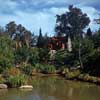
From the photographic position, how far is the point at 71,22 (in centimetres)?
7200

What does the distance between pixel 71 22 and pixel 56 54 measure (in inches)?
805

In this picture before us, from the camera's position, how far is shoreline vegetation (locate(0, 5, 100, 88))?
99.6 feet

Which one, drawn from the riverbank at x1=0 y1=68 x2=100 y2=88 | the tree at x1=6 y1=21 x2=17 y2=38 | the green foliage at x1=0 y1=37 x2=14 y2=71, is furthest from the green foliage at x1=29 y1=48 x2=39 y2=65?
the tree at x1=6 y1=21 x2=17 y2=38

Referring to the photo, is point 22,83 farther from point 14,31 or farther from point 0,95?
point 14,31

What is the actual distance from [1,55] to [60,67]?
18.7 metres

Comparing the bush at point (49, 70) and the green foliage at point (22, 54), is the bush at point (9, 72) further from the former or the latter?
the green foliage at point (22, 54)

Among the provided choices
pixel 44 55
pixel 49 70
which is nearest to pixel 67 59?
pixel 49 70

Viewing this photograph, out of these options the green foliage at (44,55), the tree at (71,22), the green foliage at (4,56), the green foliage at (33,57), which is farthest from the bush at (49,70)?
the tree at (71,22)

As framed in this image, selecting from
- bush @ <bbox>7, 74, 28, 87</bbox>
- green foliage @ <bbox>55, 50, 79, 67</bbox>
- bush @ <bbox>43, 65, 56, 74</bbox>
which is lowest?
bush @ <bbox>7, 74, 28, 87</bbox>

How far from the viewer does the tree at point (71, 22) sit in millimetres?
70750

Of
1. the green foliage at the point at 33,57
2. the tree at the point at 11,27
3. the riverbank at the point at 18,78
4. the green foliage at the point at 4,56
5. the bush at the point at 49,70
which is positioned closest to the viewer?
the riverbank at the point at 18,78

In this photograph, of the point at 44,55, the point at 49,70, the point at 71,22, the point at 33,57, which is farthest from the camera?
the point at 71,22

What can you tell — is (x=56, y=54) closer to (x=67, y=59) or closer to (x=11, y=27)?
(x=67, y=59)

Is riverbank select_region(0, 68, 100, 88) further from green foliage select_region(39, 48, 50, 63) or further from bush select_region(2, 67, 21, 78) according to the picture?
green foliage select_region(39, 48, 50, 63)
